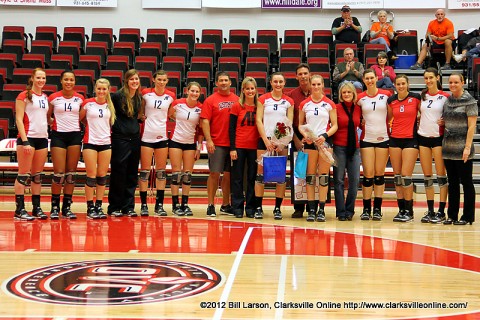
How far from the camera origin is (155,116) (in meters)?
7.77

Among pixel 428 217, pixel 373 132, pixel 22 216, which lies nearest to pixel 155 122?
pixel 22 216

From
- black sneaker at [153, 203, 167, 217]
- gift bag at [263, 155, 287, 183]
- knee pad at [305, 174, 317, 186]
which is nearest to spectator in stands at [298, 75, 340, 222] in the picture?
knee pad at [305, 174, 317, 186]

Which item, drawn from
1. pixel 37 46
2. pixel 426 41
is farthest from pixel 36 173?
pixel 426 41

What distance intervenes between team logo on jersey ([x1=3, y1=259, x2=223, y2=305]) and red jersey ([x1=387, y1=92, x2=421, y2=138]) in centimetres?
331

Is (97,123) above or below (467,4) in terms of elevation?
below

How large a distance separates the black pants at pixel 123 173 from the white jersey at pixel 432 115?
3117mm

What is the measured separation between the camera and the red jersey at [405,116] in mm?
7492

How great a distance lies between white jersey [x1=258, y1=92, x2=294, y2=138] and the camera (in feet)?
25.0

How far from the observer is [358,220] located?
781 cm

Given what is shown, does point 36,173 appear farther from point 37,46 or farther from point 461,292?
point 37,46

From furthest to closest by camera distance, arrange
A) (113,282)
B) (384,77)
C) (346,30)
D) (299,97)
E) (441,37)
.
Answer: (346,30) → (441,37) → (384,77) → (299,97) → (113,282)

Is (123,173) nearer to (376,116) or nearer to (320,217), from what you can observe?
(320,217)

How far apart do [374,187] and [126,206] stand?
2799mm

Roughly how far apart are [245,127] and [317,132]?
31.7 inches
